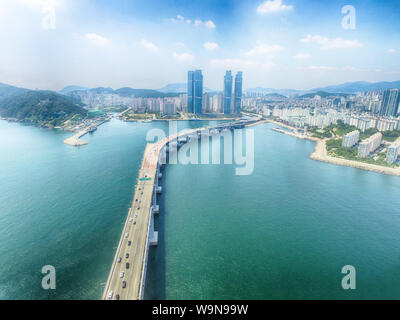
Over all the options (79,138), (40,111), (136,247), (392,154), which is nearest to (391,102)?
(392,154)

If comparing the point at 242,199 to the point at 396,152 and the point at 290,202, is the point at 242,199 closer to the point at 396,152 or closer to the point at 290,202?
the point at 290,202

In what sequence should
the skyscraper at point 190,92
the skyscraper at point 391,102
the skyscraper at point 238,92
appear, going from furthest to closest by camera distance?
the skyscraper at point 190,92 → the skyscraper at point 238,92 → the skyscraper at point 391,102

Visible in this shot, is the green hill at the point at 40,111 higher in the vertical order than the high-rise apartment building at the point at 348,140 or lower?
higher

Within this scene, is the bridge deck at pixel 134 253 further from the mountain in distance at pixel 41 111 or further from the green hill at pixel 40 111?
the green hill at pixel 40 111

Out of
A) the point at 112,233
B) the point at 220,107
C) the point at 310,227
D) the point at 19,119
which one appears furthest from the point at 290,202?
the point at 19,119

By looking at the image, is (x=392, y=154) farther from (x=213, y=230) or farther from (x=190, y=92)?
(x=190, y=92)

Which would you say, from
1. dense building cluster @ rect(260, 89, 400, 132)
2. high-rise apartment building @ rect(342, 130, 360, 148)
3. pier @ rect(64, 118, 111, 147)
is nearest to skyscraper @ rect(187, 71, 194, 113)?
dense building cluster @ rect(260, 89, 400, 132)

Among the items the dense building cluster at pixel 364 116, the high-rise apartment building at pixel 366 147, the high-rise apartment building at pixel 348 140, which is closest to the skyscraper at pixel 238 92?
the dense building cluster at pixel 364 116
